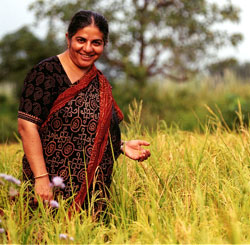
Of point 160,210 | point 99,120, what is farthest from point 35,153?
point 160,210

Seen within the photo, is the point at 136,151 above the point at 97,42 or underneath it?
underneath

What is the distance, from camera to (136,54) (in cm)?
1092

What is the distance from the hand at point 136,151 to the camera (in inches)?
105

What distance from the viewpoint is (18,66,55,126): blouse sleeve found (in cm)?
227

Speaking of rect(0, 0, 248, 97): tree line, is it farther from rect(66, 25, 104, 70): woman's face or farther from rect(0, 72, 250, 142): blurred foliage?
rect(66, 25, 104, 70): woman's face

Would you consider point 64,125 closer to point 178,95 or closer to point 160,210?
point 160,210

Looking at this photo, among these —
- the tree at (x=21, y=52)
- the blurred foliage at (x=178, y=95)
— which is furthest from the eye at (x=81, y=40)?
the tree at (x=21, y=52)

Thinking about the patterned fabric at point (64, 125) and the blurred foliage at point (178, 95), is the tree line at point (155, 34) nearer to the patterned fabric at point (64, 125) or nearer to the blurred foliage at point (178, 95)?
the blurred foliage at point (178, 95)

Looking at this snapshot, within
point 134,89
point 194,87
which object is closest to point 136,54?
point 134,89

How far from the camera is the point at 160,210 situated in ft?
7.87

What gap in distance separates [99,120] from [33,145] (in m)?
0.43

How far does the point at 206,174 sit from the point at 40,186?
1184mm

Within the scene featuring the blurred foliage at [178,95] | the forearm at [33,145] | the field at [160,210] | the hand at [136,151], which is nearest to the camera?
the field at [160,210]

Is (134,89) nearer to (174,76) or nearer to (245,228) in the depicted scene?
(174,76)
